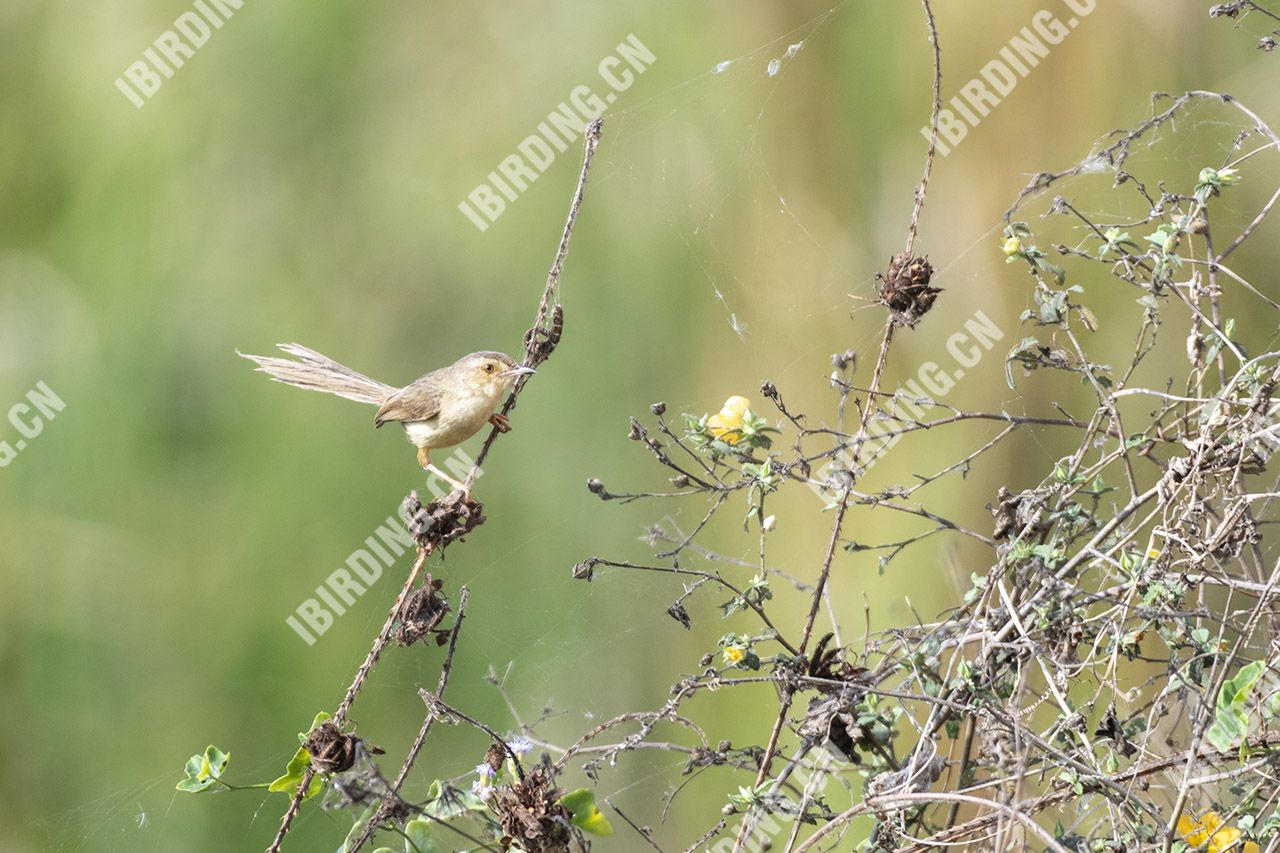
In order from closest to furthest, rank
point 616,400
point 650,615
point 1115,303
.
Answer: point 1115,303 → point 650,615 → point 616,400

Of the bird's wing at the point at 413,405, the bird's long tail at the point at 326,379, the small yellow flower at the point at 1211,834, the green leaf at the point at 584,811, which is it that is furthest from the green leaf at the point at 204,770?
the small yellow flower at the point at 1211,834

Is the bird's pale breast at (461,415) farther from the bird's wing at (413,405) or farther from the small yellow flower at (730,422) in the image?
the small yellow flower at (730,422)

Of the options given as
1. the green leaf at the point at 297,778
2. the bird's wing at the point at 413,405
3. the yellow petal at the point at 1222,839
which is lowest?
the yellow petal at the point at 1222,839

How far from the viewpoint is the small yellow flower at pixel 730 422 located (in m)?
1.45

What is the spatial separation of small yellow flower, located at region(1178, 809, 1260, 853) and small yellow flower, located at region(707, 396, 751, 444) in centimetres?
66

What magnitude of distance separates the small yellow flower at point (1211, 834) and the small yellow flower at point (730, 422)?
66 cm

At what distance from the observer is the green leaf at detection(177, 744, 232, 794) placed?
55.5 inches

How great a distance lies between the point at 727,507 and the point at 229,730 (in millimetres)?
1521

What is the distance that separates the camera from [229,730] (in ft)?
10.1

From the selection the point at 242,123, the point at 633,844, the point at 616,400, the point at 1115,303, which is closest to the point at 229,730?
the point at 633,844

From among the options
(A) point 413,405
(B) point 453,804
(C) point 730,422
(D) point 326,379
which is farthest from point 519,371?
(D) point 326,379

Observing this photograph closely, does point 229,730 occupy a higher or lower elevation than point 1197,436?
higher

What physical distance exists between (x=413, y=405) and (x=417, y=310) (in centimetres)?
132

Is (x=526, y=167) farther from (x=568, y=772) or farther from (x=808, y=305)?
(x=568, y=772)
